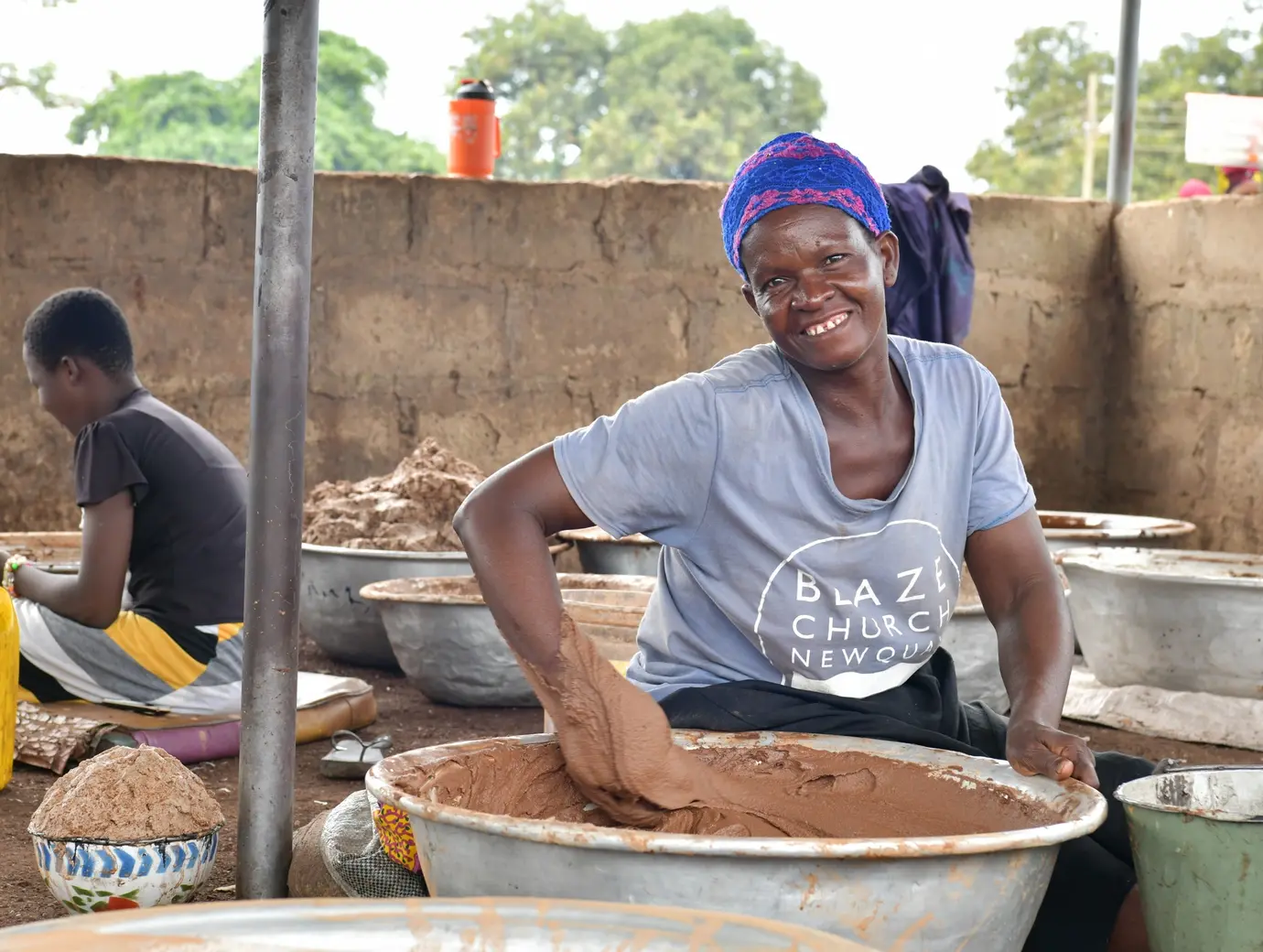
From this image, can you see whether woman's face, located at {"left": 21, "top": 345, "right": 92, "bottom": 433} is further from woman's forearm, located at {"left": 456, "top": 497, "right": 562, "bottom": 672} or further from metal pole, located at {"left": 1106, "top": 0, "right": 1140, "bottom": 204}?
metal pole, located at {"left": 1106, "top": 0, "right": 1140, "bottom": 204}

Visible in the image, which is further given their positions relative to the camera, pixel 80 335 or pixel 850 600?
pixel 80 335

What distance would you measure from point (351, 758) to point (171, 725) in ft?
1.75

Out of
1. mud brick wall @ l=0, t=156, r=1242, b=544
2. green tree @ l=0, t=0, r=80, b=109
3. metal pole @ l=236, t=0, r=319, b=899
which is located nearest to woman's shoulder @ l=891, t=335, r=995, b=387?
Answer: metal pole @ l=236, t=0, r=319, b=899

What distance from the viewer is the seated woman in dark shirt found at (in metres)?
3.45

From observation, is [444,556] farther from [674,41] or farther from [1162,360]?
[674,41]

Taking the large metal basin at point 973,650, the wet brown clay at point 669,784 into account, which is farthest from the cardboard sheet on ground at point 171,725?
the wet brown clay at point 669,784

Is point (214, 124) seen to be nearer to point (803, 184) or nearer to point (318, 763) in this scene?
point (318, 763)

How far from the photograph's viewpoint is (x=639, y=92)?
3669 cm

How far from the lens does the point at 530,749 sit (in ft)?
6.52

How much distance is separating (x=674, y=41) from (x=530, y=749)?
3708 centimetres

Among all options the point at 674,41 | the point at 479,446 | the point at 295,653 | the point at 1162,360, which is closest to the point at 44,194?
the point at 479,446

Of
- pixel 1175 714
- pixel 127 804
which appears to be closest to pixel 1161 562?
pixel 1175 714

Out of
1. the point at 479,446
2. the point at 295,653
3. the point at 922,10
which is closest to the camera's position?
the point at 295,653

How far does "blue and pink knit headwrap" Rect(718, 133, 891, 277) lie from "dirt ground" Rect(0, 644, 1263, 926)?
1491 mm
